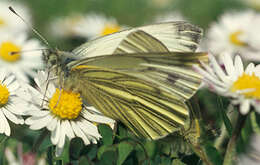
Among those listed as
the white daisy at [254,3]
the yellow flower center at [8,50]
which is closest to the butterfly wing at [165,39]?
the yellow flower center at [8,50]

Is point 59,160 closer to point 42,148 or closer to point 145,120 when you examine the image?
point 42,148

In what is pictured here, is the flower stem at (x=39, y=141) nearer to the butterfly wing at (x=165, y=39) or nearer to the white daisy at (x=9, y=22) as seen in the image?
the butterfly wing at (x=165, y=39)

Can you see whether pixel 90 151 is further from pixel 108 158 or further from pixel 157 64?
pixel 157 64

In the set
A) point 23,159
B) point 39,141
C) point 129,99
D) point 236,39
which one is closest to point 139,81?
point 129,99

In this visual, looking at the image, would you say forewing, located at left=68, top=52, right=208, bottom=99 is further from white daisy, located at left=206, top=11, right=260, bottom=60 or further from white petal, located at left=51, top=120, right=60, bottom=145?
white daisy, located at left=206, top=11, right=260, bottom=60

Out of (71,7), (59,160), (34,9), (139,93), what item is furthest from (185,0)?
(59,160)

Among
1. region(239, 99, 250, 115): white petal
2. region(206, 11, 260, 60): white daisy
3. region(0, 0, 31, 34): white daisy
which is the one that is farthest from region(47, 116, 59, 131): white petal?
region(0, 0, 31, 34): white daisy
